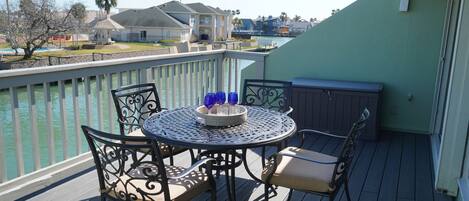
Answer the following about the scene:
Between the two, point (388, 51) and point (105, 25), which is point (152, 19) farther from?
point (388, 51)

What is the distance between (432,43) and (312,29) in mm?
1454

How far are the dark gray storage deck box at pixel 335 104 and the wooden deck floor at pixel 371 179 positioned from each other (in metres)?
0.26

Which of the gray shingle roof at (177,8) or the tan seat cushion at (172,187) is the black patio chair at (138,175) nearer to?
the tan seat cushion at (172,187)

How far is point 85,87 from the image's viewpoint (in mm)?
3273

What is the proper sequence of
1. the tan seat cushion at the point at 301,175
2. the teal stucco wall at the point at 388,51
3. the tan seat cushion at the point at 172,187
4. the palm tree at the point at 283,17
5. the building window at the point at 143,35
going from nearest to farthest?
the tan seat cushion at the point at 172,187, the tan seat cushion at the point at 301,175, the teal stucco wall at the point at 388,51, the building window at the point at 143,35, the palm tree at the point at 283,17

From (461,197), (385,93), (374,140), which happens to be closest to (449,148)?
(461,197)

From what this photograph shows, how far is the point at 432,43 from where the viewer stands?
4.43 metres

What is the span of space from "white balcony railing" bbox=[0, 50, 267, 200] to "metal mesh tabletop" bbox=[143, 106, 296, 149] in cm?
99

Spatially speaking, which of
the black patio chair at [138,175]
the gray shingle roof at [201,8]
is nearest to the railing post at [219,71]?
the black patio chair at [138,175]

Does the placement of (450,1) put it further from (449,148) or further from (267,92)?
(267,92)

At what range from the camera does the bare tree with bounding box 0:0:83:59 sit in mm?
24703

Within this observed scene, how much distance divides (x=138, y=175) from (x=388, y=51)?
3651 millimetres

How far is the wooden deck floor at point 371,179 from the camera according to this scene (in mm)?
2896

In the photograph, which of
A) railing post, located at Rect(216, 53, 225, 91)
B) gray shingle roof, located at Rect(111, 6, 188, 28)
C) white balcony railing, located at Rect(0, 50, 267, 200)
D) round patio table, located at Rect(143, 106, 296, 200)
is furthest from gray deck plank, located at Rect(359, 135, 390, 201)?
gray shingle roof, located at Rect(111, 6, 188, 28)
